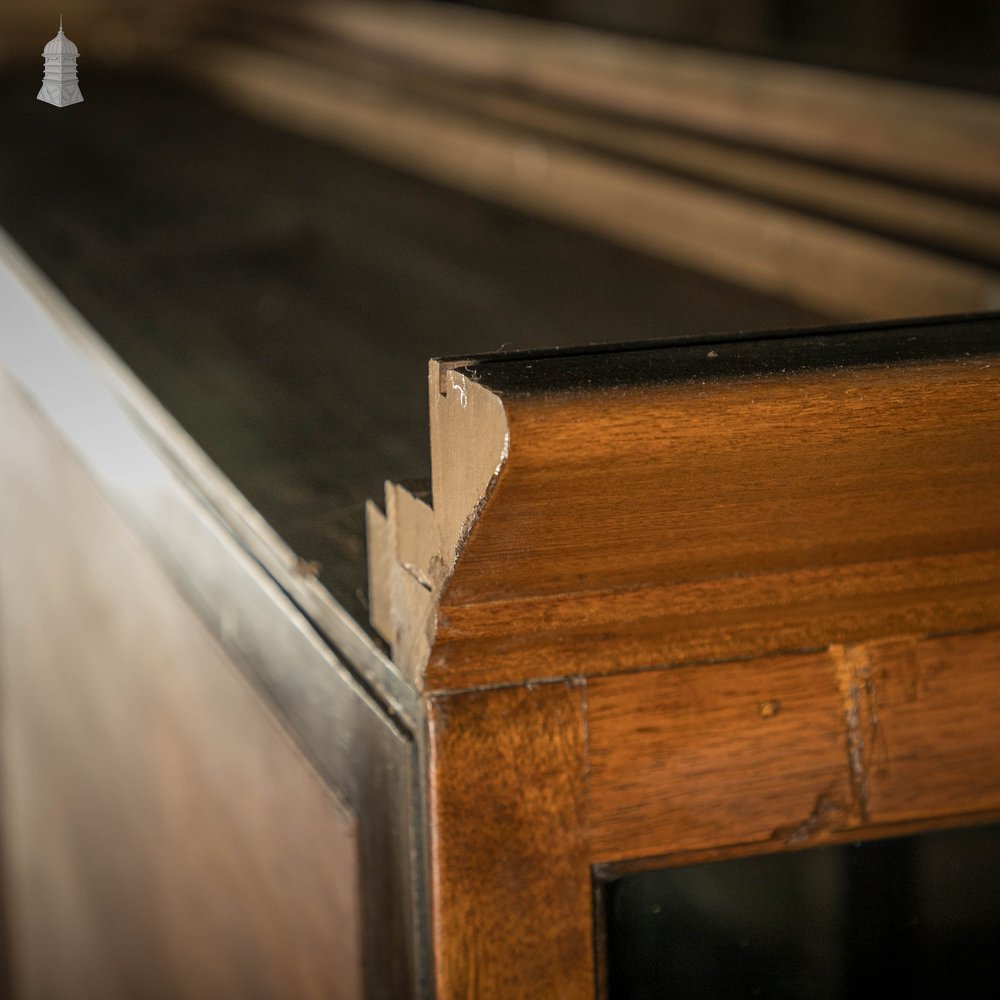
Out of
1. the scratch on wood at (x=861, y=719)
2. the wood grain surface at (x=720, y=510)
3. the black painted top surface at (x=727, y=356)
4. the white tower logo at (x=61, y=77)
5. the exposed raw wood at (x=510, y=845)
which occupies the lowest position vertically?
the exposed raw wood at (x=510, y=845)

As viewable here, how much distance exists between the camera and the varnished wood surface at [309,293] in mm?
816

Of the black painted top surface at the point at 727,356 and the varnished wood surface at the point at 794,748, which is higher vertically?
the black painted top surface at the point at 727,356

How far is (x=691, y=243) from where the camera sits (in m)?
1.30

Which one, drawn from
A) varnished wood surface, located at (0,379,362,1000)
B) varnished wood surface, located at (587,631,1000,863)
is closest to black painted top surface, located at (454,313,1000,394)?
varnished wood surface, located at (587,631,1000,863)

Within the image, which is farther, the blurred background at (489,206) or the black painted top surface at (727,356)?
the blurred background at (489,206)

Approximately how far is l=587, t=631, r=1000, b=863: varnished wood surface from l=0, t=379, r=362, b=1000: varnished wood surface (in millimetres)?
158

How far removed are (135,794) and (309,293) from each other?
0.47 m

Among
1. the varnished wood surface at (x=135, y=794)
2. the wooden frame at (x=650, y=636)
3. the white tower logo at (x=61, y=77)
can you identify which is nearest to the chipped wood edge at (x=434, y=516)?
the wooden frame at (x=650, y=636)

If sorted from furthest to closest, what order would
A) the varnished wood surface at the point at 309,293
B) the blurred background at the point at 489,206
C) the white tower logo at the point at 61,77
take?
the blurred background at the point at 489,206 < the varnished wood surface at the point at 309,293 < the white tower logo at the point at 61,77

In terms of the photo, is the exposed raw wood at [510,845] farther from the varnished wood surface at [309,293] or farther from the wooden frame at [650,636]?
the varnished wood surface at [309,293]

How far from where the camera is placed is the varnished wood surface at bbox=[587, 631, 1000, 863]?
1.75 feet

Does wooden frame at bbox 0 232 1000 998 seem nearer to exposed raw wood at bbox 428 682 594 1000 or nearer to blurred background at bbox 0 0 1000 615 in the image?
exposed raw wood at bbox 428 682 594 1000

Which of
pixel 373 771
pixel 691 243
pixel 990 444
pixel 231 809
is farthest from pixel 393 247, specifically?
pixel 990 444

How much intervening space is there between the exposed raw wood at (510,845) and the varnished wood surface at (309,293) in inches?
4.3
